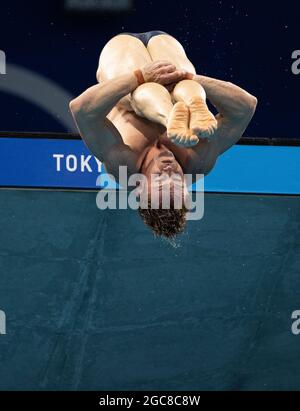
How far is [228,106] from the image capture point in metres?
4.59

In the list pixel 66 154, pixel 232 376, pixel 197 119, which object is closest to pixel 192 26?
pixel 66 154

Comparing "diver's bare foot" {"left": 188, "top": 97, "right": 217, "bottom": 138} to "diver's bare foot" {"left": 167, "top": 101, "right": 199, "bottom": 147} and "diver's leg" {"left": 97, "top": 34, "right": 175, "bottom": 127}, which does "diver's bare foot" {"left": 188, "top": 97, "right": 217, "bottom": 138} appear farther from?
"diver's leg" {"left": 97, "top": 34, "right": 175, "bottom": 127}

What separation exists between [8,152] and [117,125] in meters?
2.31

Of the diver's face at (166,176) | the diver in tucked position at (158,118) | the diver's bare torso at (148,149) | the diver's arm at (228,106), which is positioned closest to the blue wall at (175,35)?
the diver in tucked position at (158,118)

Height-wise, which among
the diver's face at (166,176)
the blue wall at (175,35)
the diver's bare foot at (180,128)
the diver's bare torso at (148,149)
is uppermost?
the blue wall at (175,35)

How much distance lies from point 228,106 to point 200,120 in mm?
478

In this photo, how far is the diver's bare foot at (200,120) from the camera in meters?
4.11

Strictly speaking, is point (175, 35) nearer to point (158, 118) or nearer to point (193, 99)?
point (158, 118)

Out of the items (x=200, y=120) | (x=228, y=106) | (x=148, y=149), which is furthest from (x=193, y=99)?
(x=148, y=149)

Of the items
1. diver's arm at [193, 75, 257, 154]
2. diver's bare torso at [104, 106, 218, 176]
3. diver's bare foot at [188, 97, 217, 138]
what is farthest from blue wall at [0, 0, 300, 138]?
diver's bare foot at [188, 97, 217, 138]

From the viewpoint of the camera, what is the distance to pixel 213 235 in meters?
8.16

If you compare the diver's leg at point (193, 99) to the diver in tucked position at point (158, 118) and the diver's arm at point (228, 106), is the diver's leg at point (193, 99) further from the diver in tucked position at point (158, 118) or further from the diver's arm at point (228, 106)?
the diver's arm at point (228, 106)

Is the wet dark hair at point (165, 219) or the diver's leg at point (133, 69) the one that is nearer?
the diver's leg at point (133, 69)

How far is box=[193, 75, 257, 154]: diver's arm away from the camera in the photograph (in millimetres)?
4504
